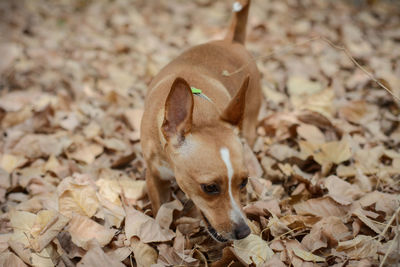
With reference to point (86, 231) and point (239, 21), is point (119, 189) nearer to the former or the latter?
point (86, 231)

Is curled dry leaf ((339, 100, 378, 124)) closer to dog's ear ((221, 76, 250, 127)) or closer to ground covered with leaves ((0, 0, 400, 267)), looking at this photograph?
ground covered with leaves ((0, 0, 400, 267))

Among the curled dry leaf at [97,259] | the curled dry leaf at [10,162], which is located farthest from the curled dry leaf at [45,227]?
the curled dry leaf at [10,162]

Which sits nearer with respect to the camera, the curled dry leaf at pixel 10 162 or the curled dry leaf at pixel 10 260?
the curled dry leaf at pixel 10 260

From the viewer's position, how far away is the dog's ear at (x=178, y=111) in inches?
87.0

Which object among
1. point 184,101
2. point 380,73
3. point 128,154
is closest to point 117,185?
point 128,154

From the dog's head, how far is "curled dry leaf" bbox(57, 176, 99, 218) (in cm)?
72

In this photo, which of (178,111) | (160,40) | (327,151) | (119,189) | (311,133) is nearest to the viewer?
(178,111)

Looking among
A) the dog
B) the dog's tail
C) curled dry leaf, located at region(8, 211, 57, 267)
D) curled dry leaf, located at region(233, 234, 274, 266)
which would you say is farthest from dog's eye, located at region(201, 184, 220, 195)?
the dog's tail

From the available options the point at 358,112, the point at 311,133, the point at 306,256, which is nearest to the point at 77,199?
the point at 306,256

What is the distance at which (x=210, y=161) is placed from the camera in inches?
86.4

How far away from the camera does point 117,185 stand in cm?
301

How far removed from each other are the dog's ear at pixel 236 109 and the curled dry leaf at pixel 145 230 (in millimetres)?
799

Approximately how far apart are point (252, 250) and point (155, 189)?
0.83 meters

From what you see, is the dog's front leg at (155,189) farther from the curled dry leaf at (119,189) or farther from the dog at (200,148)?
the curled dry leaf at (119,189)
